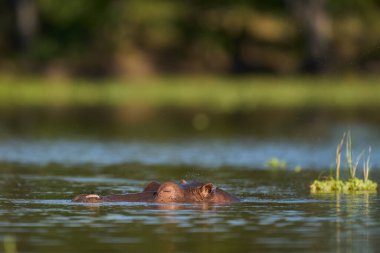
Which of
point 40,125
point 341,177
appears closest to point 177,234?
point 341,177

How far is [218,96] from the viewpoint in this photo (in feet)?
156

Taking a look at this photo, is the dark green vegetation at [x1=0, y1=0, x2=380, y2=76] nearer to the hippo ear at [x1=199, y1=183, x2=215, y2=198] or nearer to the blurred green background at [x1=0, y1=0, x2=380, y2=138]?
the blurred green background at [x1=0, y1=0, x2=380, y2=138]

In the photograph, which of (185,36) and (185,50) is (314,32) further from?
(185,36)

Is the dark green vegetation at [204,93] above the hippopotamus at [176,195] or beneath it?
above

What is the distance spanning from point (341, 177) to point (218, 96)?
27.6 metres

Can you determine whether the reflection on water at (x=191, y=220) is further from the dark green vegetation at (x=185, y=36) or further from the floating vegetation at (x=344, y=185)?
the dark green vegetation at (x=185, y=36)

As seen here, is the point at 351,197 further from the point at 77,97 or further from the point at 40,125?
the point at 77,97

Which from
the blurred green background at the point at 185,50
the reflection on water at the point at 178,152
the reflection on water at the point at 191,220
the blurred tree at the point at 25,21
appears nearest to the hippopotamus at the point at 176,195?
the reflection on water at the point at 191,220

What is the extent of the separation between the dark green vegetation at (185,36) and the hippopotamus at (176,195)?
4144 centimetres

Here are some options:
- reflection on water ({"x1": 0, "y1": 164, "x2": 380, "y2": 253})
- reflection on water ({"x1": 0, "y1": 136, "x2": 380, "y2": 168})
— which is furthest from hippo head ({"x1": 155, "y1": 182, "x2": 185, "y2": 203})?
reflection on water ({"x1": 0, "y1": 136, "x2": 380, "y2": 168})

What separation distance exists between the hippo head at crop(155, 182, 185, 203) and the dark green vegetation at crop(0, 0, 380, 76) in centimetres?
4162

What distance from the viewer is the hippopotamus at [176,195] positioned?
1620 cm

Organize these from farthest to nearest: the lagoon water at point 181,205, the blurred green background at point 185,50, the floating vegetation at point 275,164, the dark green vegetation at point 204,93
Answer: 1. the blurred green background at point 185,50
2. the dark green vegetation at point 204,93
3. the floating vegetation at point 275,164
4. the lagoon water at point 181,205

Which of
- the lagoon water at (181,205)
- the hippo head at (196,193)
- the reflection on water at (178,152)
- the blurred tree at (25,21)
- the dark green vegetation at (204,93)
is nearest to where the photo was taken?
the lagoon water at (181,205)
